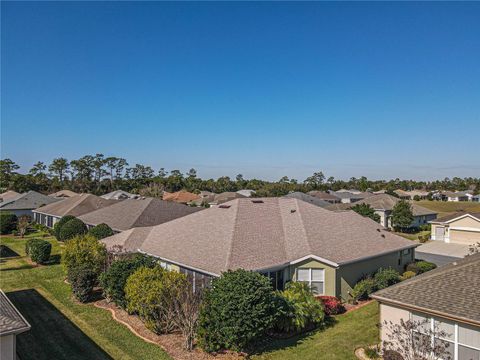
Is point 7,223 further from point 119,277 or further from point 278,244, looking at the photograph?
point 278,244

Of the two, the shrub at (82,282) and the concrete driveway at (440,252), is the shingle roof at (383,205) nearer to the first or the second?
the concrete driveway at (440,252)

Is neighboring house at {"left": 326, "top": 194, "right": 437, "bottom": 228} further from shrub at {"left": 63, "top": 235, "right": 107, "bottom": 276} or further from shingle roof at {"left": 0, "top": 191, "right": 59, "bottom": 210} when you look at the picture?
shingle roof at {"left": 0, "top": 191, "right": 59, "bottom": 210}

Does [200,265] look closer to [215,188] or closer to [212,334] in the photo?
[212,334]

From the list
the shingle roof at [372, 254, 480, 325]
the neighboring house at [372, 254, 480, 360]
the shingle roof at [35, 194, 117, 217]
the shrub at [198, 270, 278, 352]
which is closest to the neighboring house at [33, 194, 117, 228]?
the shingle roof at [35, 194, 117, 217]

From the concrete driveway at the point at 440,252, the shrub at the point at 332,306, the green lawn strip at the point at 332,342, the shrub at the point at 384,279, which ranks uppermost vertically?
the shrub at the point at 384,279

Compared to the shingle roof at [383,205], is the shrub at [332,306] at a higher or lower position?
lower

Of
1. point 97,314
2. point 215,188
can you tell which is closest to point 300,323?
point 97,314

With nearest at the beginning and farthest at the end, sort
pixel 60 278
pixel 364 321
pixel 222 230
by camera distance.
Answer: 1. pixel 364 321
2. pixel 222 230
3. pixel 60 278

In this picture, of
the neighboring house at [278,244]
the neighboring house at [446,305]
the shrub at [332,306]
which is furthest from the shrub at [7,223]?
the neighboring house at [446,305]
